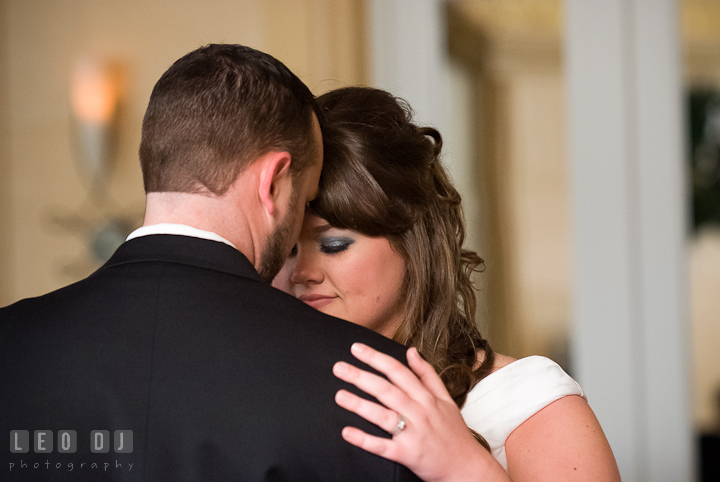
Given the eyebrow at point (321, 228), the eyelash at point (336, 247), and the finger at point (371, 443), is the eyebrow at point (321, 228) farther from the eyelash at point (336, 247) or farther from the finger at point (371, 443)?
the finger at point (371, 443)

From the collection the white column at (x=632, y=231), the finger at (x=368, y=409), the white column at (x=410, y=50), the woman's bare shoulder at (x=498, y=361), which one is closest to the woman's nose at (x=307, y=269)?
the woman's bare shoulder at (x=498, y=361)

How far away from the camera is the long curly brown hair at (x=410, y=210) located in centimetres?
159

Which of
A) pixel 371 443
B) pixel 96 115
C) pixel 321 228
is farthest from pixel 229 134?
pixel 96 115

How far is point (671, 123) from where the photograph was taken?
295 cm

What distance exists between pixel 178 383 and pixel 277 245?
308 millimetres

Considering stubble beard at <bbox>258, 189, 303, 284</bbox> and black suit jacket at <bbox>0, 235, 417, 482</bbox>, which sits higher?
stubble beard at <bbox>258, 189, 303, 284</bbox>

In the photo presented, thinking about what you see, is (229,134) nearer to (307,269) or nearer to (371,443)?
(371,443)

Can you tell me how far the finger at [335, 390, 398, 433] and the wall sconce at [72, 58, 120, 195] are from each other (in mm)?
2832

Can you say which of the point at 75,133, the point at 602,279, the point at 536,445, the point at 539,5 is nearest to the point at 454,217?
the point at 536,445

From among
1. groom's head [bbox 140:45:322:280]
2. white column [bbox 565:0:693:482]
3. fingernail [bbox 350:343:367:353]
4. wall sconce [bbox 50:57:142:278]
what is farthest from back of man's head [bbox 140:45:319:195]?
wall sconce [bbox 50:57:142:278]

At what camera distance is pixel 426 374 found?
986 mm

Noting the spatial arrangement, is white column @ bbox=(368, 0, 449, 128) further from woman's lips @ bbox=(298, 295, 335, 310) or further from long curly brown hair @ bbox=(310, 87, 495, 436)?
woman's lips @ bbox=(298, 295, 335, 310)

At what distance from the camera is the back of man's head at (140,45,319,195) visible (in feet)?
3.27

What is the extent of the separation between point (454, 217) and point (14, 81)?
2.81 m
